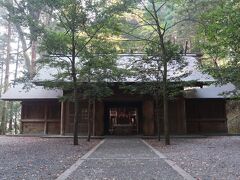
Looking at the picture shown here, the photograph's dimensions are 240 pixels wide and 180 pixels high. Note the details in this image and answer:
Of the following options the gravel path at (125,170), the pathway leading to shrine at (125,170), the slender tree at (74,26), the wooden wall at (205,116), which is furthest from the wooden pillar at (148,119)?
the pathway leading to shrine at (125,170)

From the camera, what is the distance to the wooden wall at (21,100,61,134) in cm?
1995

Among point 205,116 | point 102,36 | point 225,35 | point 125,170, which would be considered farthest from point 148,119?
point 125,170

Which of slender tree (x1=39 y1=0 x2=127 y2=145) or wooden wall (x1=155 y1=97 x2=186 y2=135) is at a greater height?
slender tree (x1=39 y1=0 x2=127 y2=145)

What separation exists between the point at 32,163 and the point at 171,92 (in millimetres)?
8476

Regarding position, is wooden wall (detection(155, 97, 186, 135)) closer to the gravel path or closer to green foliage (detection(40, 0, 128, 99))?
green foliage (detection(40, 0, 128, 99))

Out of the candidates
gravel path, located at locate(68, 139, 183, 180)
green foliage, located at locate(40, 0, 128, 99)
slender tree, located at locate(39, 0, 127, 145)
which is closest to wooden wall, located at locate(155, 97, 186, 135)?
green foliage, located at locate(40, 0, 128, 99)

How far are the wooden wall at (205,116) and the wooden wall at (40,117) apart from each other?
27.6 ft

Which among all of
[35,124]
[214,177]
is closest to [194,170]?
[214,177]

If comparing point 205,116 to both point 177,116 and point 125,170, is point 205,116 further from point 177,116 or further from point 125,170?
point 125,170

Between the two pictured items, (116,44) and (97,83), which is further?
(116,44)

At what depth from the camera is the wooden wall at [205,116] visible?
19828 mm

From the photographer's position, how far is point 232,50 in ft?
40.6

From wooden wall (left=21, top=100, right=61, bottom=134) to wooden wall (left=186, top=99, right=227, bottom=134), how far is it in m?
8.40

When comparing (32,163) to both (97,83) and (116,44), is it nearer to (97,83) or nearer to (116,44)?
(97,83)
